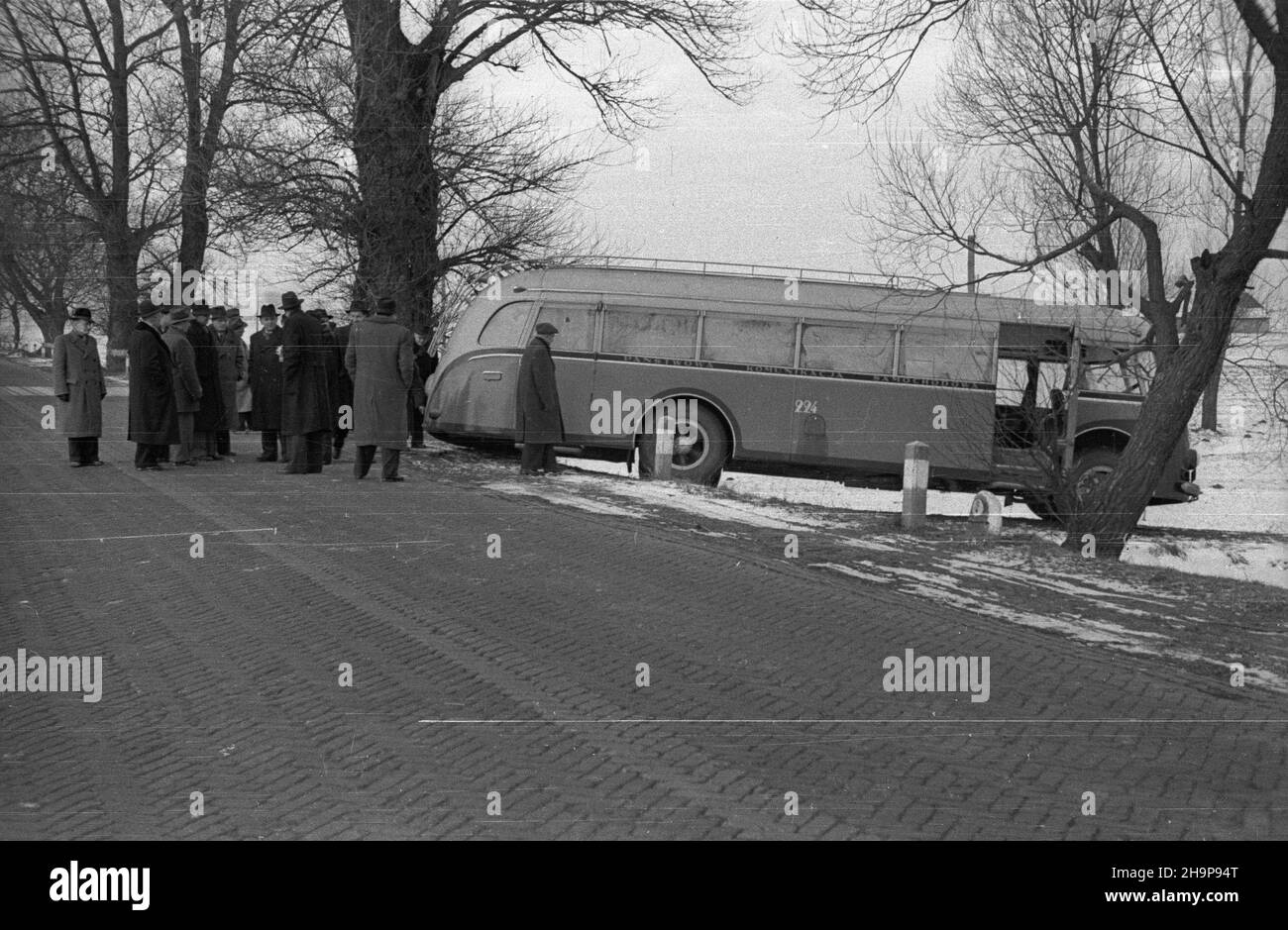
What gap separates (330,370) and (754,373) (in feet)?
19.5

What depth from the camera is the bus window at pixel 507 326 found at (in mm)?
19656

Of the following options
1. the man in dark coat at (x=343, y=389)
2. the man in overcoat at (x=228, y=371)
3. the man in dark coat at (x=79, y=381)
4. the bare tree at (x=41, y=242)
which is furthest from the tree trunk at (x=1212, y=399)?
the bare tree at (x=41, y=242)

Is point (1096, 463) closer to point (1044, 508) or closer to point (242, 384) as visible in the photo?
point (1044, 508)

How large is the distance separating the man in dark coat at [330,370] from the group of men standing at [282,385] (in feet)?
0.07

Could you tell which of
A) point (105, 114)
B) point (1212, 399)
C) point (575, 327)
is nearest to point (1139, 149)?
point (1212, 399)

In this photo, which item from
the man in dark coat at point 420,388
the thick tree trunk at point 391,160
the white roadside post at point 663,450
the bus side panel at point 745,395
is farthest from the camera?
the thick tree trunk at point 391,160

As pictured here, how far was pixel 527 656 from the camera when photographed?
23.8ft

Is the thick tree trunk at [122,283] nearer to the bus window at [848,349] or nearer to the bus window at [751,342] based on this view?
the bus window at [751,342]

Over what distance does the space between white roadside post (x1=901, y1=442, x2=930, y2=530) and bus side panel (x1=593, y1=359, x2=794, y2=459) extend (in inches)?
194

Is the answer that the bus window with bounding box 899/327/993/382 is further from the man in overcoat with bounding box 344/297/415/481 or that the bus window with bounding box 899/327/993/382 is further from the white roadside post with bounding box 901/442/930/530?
the man in overcoat with bounding box 344/297/415/481

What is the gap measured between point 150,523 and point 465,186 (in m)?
11.1

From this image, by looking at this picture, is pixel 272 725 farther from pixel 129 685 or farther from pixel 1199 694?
pixel 1199 694

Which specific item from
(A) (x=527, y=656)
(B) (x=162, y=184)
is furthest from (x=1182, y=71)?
(B) (x=162, y=184)

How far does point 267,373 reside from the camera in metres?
17.2
